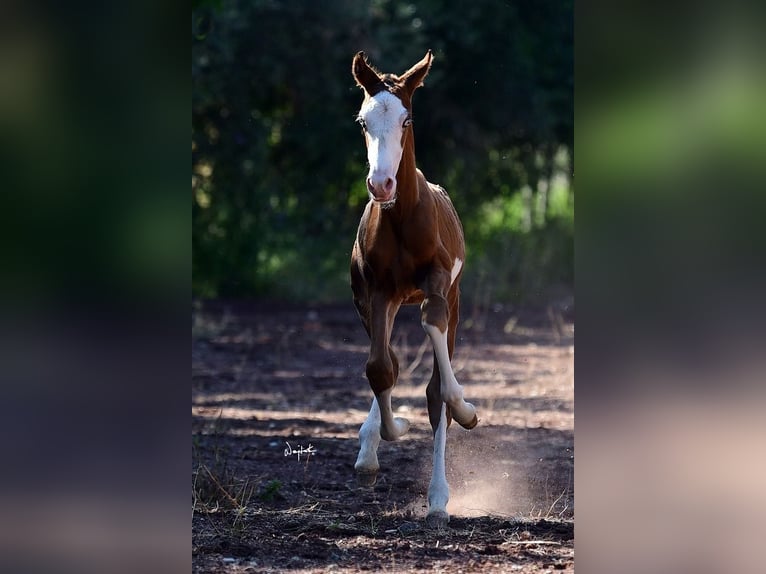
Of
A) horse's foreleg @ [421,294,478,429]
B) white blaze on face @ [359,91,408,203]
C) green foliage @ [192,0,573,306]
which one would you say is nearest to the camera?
white blaze on face @ [359,91,408,203]

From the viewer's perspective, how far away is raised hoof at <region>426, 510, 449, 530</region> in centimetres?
508

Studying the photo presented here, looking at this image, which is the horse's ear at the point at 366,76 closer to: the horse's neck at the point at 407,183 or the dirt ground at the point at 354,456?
the horse's neck at the point at 407,183

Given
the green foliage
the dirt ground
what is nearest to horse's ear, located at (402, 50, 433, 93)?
the dirt ground

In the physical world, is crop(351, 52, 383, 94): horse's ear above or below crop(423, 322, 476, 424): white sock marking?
above

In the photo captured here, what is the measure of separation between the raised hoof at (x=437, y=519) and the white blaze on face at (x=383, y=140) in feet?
5.43

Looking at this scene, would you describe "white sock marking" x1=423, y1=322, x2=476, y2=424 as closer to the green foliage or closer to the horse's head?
the horse's head

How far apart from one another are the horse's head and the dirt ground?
169cm

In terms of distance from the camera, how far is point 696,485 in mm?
2461

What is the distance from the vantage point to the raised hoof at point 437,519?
16.7 ft

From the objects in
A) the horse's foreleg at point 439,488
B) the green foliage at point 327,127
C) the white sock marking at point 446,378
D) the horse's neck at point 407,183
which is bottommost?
the horse's foreleg at point 439,488

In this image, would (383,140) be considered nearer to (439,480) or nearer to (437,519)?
(439,480)

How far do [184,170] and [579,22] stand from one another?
105cm

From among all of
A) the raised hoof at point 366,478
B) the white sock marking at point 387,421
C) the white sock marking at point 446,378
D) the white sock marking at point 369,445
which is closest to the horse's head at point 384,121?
the white sock marking at point 446,378

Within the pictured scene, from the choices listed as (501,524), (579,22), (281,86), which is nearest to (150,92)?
(579,22)
